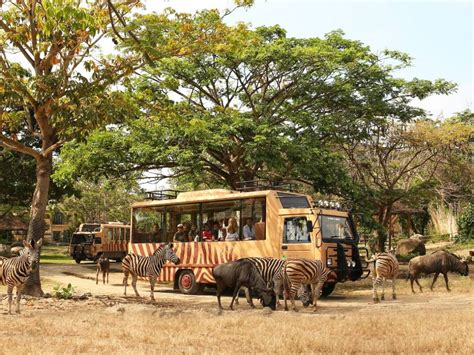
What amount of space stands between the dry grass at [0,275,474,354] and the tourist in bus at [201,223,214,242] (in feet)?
16.0

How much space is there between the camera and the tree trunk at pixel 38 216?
56.0 feet

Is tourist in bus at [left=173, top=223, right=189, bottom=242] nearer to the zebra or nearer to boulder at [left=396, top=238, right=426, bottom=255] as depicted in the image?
the zebra

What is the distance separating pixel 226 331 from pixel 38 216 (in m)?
8.79

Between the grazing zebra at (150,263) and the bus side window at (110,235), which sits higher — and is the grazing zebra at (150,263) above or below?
below

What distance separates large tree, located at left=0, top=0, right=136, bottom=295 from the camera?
1549cm

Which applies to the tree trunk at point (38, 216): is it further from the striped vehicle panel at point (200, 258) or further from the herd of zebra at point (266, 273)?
the striped vehicle panel at point (200, 258)

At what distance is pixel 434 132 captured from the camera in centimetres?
3038

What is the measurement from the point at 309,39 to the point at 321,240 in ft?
36.1

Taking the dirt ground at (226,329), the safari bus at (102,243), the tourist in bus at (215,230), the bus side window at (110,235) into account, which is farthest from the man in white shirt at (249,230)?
the bus side window at (110,235)

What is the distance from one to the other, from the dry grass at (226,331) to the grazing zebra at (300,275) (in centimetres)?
60

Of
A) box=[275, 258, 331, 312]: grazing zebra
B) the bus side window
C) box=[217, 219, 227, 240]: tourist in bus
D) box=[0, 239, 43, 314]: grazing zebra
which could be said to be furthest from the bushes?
box=[0, 239, 43, 314]: grazing zebra

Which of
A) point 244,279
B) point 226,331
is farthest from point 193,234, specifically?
point 226,331

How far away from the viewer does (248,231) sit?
Result: 61.6 ft

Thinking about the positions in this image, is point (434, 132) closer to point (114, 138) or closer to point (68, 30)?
point (114, 138)
